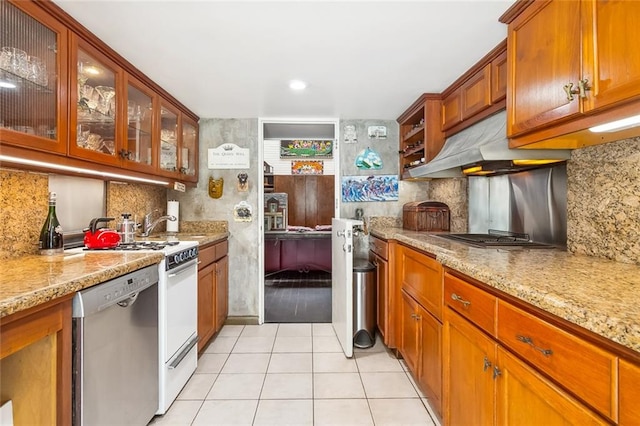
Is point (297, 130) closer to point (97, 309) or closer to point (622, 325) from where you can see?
point (97, 309)

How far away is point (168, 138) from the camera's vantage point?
2.72 metres

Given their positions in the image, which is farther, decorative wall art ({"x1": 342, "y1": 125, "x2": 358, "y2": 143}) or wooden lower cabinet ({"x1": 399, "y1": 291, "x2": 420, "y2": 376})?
decorative wall art ({"x1": 342, "y1": 125, "x2": 358, "y2": 143})

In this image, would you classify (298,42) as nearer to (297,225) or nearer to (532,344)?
(532,344)

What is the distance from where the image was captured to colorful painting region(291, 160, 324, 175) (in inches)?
279

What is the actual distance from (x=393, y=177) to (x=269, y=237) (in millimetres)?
2852

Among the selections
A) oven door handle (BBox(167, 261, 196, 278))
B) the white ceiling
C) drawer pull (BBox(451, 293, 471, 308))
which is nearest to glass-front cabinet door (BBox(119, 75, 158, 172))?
the white ceiling

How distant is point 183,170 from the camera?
291 cm

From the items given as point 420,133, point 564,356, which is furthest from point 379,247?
point 564,356

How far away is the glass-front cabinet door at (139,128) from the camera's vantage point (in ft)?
6.79

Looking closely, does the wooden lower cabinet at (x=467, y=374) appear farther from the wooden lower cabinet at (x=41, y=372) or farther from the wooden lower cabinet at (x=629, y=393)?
the wooden lower cabinet at (x=41, y=372)

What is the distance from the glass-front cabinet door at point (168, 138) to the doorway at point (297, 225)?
1487 mm

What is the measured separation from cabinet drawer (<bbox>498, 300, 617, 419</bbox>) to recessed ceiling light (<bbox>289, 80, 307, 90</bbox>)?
1.97 meters

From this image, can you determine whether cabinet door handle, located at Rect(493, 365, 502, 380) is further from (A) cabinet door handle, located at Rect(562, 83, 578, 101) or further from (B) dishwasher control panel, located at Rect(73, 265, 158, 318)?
(B) dishwasher control panel, located at Rect(73, 265, 158, 318)

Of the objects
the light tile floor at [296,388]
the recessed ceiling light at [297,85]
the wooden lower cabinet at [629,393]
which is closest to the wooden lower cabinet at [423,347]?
the light tile floor at [296,388]
